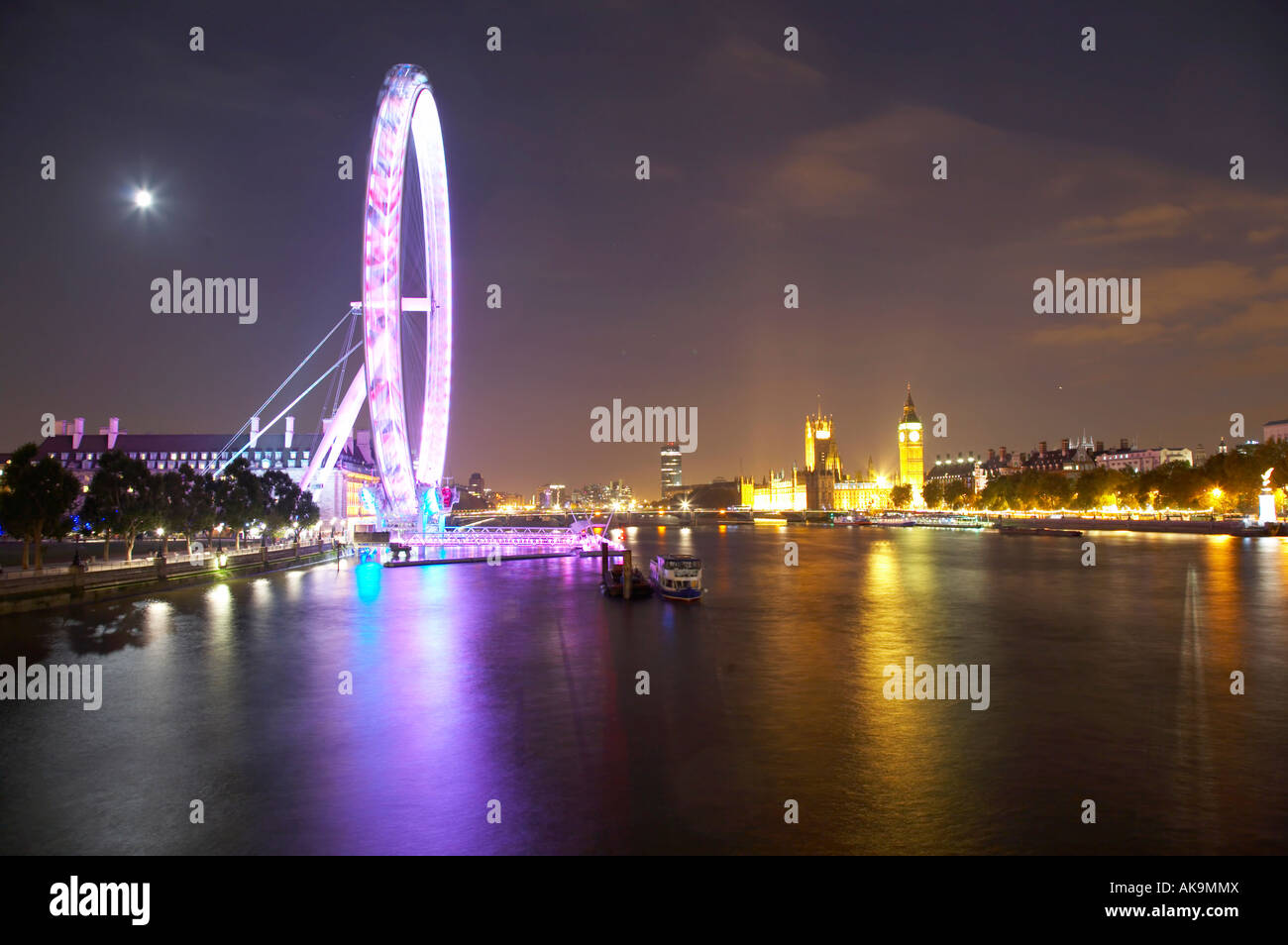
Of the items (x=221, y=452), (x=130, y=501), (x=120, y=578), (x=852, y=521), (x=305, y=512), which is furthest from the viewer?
(x=852, y=521)

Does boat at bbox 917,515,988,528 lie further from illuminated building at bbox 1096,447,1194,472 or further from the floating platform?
the floating platform

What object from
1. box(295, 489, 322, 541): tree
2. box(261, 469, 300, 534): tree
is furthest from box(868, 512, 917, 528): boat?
box(261, 469, 300, 534): tree

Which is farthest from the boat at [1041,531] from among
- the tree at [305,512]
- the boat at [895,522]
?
the tree at [305,512]

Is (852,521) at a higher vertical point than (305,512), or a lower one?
lower

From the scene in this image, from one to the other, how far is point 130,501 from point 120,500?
0.51 metres

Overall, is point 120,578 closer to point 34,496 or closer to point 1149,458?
point 34,496

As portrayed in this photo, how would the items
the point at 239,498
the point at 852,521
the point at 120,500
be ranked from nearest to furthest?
the point at 120,500 → the point at 239,498 → the point at 852,521

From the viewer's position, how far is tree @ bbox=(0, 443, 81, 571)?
40.7 meters

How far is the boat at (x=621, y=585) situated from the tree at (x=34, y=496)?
1037 inches

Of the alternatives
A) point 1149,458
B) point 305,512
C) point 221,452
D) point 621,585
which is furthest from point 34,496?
point 1149,458

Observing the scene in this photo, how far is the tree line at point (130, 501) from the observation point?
135 ft

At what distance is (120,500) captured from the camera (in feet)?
164
